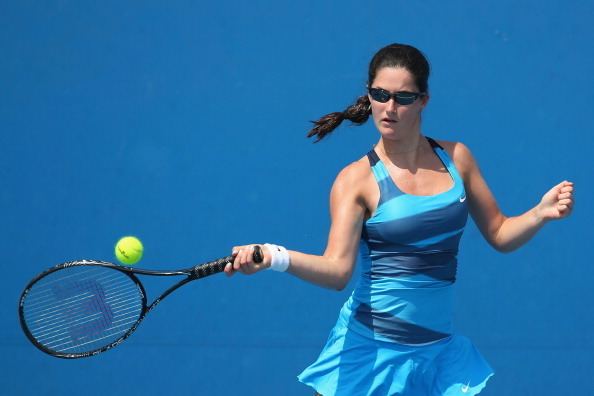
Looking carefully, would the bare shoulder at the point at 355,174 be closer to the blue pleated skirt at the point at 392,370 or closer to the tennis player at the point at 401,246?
the tennis player at the point at 401,246

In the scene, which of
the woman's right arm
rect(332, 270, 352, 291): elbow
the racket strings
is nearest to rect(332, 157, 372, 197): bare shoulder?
the woman's right arm

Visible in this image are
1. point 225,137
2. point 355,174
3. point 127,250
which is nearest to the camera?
point 355,174

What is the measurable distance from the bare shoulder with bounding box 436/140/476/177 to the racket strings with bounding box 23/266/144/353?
1001 millimetres

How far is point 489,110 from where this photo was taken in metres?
4.51

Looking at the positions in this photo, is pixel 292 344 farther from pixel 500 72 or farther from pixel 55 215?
pixel 500 72

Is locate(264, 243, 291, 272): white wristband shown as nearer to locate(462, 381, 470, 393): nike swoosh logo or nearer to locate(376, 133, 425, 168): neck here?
locate(376, 133, 425, 168): neck

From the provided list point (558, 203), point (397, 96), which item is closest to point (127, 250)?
point (397, 96)

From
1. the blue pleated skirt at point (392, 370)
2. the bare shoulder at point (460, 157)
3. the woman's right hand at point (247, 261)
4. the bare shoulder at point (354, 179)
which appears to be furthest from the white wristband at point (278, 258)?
→ the bare shoulder at point (460, 157)

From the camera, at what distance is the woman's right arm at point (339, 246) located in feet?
9.20

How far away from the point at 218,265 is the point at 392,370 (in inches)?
22.7

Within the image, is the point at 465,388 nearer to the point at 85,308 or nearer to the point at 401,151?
the point at 401,151

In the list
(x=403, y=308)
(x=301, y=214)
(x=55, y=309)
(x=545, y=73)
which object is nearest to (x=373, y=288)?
(x=403, y=308)

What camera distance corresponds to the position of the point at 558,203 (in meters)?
2.93

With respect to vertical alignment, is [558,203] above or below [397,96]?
below
